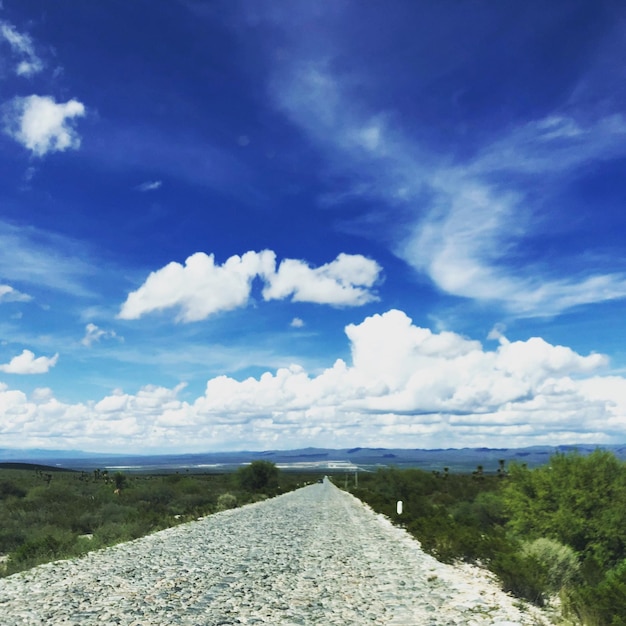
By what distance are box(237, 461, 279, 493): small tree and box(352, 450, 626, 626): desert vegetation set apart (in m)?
58.8

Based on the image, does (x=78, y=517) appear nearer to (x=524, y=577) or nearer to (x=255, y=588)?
(x=255, y=588)

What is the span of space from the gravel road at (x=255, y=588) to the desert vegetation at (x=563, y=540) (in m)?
0.89

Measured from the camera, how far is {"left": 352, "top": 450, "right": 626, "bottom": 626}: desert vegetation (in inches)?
452

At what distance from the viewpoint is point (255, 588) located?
46.1 feet

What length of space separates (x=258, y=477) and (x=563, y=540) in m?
69.4

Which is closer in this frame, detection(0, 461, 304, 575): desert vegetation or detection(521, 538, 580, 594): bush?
detection(521, 538, 580, 594): bush

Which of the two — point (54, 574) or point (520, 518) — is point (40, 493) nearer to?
point (54, 574)

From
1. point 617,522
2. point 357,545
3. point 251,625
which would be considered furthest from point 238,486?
point 251,625

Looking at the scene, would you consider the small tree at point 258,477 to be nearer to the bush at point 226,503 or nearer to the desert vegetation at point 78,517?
the desert vegetation at point 78,517

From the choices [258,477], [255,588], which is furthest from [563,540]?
[258,477]

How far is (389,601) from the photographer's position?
13.0 meters

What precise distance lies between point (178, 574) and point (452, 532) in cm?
1227

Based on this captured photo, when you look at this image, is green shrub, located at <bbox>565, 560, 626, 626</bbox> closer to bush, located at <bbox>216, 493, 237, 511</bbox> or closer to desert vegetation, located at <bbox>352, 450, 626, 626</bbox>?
desert vegetation, located at <bbox>352, 450, 626, 626</bbox>

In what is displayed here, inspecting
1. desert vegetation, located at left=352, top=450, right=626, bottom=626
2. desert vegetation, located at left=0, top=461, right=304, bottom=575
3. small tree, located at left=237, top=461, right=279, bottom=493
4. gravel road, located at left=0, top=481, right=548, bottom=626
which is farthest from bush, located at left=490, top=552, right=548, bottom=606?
small tree, located at left=237, top=461, right=279, bottom=493
